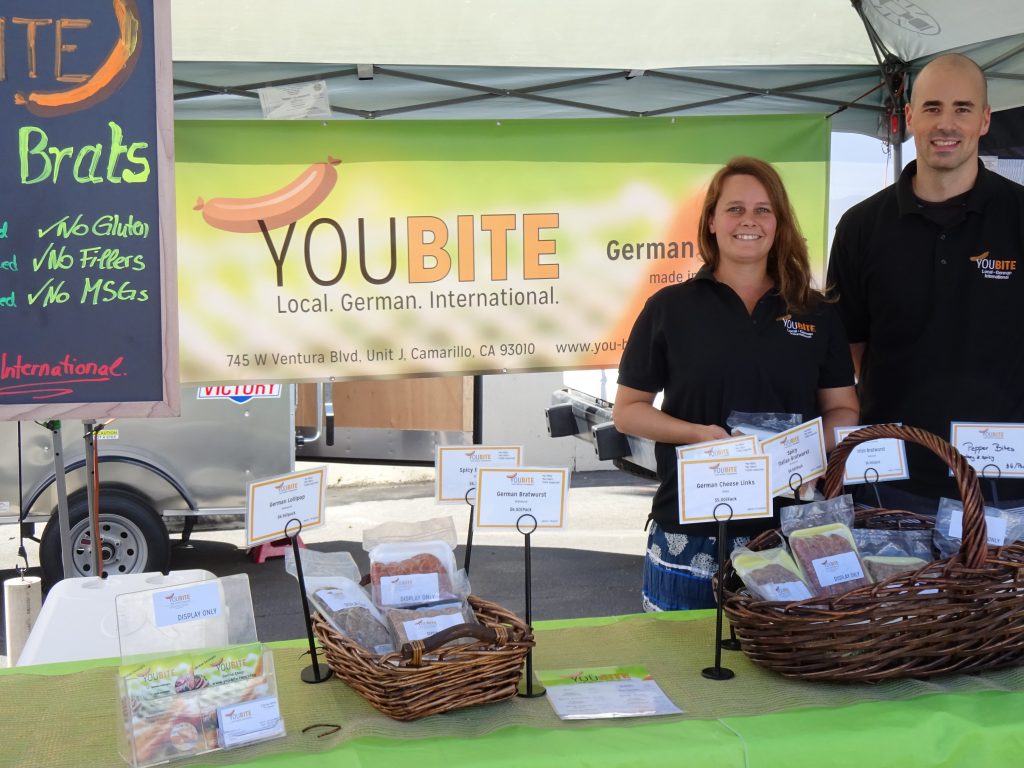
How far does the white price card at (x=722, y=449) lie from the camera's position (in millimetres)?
1526

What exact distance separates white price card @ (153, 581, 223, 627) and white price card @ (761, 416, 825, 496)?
3.09ft

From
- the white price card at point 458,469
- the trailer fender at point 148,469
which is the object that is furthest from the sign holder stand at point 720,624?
the trailer fender at point 148,469

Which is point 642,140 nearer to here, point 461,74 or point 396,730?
point 461,74

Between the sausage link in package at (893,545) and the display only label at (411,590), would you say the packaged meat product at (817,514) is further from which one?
the display only label at (411,590)

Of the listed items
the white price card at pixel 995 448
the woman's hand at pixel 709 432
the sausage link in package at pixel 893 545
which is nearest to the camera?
the sausage link in package at pixel 893 545

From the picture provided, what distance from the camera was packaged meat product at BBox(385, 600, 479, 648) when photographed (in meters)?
1.43

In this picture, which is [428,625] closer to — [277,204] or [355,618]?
[355,618]

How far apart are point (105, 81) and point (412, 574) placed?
3.74ft

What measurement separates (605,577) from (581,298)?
2.32 meters

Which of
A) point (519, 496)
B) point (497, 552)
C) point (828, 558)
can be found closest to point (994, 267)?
point (828, 558)

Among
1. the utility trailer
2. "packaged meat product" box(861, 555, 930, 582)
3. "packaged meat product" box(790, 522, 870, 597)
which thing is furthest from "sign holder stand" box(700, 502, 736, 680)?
the utility trailer

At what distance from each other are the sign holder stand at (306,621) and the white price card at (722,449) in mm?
615

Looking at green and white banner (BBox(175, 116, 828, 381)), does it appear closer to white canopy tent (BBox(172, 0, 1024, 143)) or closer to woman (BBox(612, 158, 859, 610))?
white canopy tent (BBox(172, 0, 1024, 143))

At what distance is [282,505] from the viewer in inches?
60.5
